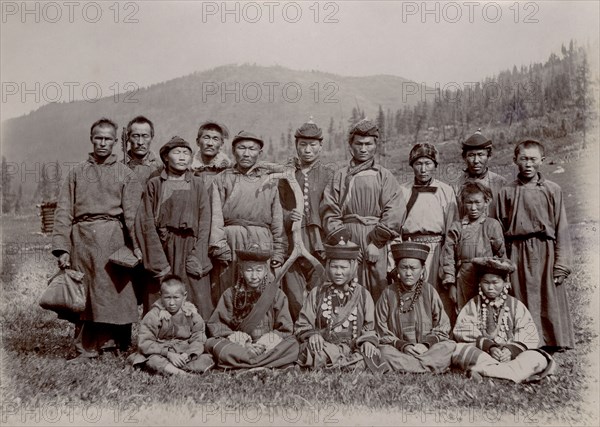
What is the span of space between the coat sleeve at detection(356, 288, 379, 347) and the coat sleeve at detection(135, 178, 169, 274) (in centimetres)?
→ 193

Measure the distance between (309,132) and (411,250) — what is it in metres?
1.56

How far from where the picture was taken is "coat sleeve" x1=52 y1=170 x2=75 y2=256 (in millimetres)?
6312

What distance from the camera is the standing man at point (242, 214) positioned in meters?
6.29

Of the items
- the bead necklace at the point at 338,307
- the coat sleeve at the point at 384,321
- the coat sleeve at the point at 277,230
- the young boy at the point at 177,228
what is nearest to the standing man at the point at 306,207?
the coat sleeve at the point at 277,230

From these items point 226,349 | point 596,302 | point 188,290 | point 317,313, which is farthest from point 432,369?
point 596,302

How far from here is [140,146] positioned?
6863 millimetres

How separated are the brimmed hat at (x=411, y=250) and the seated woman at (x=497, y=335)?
500mm

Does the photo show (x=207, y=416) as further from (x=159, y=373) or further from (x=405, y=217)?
(x=405, y=217)

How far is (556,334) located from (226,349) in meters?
3.20

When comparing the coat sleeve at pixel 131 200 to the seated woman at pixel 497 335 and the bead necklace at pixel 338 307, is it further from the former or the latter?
the seated woman at pixel 497 335

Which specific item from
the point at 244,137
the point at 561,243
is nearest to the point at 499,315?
the point at 561,243

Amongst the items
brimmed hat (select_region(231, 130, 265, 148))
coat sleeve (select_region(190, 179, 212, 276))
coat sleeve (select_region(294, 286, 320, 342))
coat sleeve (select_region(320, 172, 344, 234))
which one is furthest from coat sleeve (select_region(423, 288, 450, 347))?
brimmed hat (select_region(231, 130, 265, 148))

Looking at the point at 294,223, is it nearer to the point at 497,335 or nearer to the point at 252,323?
the point at 252,323

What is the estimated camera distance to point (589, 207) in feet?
27.5
